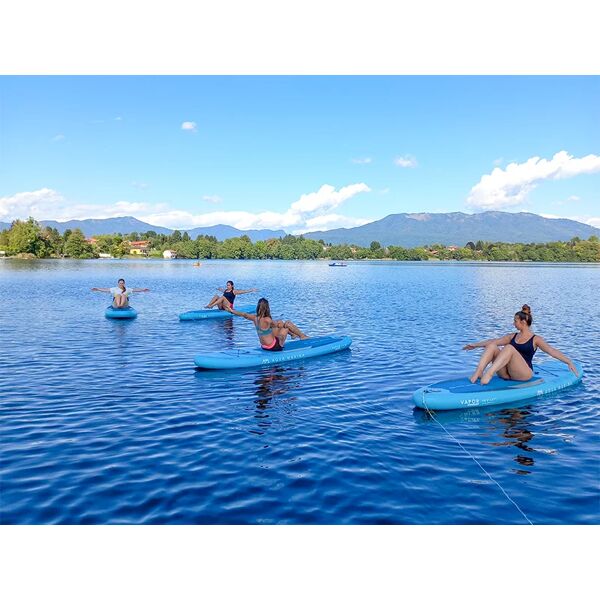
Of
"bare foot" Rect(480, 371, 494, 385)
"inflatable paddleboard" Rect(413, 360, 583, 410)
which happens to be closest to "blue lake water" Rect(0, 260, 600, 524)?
"inflatable paddleboard" Rect(413, 360, 583, 410)

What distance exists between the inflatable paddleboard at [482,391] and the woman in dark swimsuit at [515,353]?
0.62 ft

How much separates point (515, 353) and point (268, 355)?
21.2 feet

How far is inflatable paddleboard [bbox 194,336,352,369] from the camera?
46.5 feet

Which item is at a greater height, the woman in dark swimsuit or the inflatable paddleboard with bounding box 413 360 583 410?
the woman in dark swimsuit

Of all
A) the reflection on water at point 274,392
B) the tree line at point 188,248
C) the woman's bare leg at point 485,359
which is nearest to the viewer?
the reflection on water at point 274,392

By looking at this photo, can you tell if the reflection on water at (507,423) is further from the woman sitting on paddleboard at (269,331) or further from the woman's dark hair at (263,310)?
the woman sitting on paddleboard at (269,331)

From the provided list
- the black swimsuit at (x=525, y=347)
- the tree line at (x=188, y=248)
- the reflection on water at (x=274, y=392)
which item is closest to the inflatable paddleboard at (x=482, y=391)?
the black swimsuit at (x=525, y=347)

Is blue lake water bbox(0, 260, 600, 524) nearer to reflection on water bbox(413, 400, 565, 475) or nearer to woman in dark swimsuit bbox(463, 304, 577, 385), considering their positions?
reflection on water bbox(413, 400, 565, 475)

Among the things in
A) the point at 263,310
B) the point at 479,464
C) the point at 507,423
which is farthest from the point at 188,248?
the point at 479,464

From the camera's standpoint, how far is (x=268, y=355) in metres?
14.9

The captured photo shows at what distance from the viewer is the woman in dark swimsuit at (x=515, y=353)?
446 inches

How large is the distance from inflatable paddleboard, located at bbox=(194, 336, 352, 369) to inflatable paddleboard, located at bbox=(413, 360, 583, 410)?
4.98 meters
